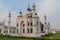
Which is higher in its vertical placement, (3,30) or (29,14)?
(29,14)

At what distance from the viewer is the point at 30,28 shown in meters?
60.2

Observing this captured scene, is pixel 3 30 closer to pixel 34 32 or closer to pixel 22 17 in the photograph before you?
pixel 22 17

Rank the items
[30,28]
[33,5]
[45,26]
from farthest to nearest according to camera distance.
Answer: [45,26], [30,28], [33,5]

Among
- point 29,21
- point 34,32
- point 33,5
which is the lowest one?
point 34,32

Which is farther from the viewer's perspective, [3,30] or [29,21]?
[3,30]

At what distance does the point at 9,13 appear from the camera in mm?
57875

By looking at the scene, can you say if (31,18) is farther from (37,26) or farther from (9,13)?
(9,13)

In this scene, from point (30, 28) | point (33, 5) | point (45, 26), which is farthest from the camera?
point (45, 26)

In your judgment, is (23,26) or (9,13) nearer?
(9,13)

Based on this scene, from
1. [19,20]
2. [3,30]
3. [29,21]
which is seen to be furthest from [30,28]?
[3,30]

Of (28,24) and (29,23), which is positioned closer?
(29,23)

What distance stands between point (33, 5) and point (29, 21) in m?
7.05

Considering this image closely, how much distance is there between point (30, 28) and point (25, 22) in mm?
3438

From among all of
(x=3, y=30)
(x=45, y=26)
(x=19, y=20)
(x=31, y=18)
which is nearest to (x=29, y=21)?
(x=31, y=18)
